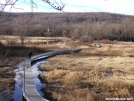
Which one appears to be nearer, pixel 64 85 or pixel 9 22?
pixel 9 22

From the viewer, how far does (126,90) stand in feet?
46.4

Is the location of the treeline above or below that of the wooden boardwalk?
above

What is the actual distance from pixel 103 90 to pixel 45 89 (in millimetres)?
3212

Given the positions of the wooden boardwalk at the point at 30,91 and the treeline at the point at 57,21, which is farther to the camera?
the wooden boardwalk at the point at 30,91

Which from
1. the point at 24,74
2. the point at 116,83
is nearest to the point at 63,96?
the point at 116,83

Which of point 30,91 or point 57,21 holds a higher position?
point 57,21

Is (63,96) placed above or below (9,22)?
below

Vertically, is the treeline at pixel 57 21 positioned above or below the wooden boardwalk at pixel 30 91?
above

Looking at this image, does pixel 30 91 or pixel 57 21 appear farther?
pixel 30 91

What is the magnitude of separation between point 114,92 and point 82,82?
3367 mm

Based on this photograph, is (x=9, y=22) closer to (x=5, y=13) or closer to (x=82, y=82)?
(x=5, y=13)

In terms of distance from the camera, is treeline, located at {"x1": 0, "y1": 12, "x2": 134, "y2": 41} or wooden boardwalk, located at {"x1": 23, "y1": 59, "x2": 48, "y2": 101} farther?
wooden boardwalk, located at {"x1": 23, "y1": 59, "x2": 48, "y2": 101}

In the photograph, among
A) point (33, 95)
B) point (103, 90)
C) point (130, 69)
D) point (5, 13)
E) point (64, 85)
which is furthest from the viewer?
point (130, 69)

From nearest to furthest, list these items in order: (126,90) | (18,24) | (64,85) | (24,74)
A: 1. (18,24)
2. (126,90)
3. (64,85)
4. (24,74)
